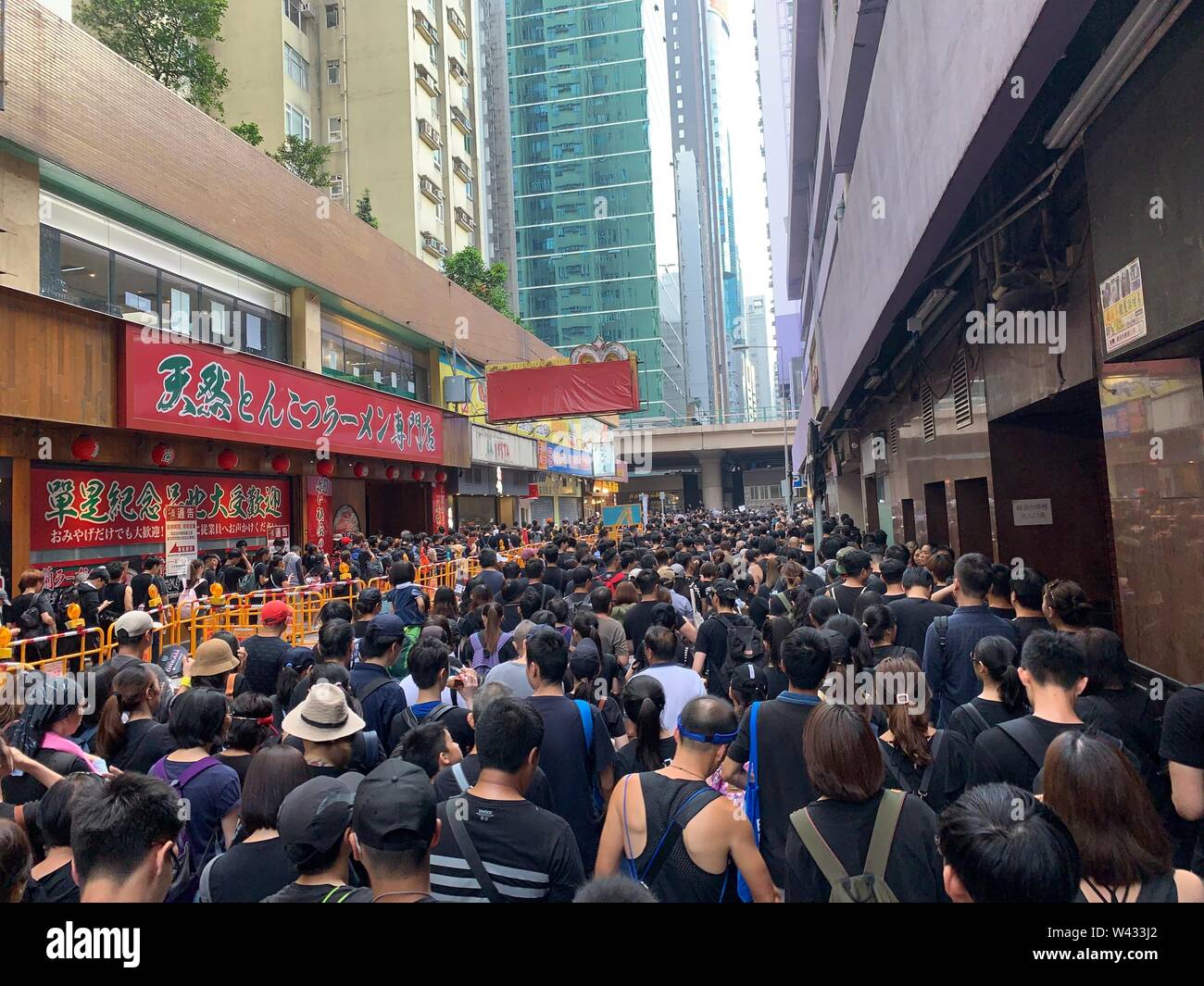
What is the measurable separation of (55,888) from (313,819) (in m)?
1.18

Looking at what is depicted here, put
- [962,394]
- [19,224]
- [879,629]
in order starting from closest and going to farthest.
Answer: [879,629], [962,394], [19,224]

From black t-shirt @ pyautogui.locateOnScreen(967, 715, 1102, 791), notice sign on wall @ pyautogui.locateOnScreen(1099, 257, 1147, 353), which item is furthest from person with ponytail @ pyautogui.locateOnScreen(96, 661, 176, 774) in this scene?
notice sign on wall @ pyautogui.locateOnScreen(1099, 257, 1147, 353)

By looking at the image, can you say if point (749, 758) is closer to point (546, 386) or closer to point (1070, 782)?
point (1070, 782)

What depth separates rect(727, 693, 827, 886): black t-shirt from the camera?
3281mm

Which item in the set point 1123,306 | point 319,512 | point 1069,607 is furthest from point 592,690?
point 319,512

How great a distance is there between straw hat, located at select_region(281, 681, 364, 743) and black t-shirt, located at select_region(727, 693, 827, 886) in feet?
6.03

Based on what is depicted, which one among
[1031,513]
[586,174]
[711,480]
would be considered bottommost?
[1031,513]

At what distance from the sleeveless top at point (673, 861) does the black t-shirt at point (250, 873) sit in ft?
4.24

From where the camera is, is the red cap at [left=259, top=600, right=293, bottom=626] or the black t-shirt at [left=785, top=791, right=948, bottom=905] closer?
the black t-shirt at [left=785, top=791, right=948, bottom=905]

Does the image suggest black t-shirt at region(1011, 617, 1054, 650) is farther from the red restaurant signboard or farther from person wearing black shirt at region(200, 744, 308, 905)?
the red restaurant signboard

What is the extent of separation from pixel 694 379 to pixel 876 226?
94162 millimetres

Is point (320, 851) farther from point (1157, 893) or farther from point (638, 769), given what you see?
point (1157, 893)

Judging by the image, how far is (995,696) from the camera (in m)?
3.65

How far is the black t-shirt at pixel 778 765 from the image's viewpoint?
328 cm
